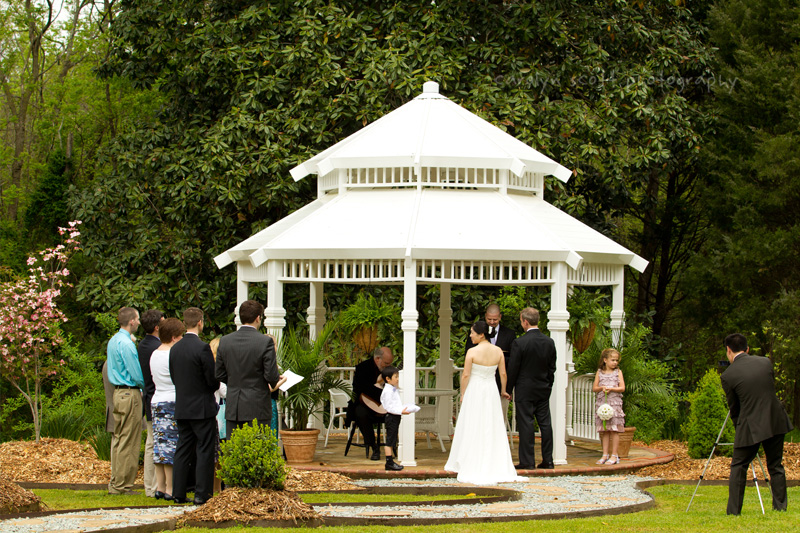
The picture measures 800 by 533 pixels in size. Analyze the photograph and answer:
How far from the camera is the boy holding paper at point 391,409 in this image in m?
11.3

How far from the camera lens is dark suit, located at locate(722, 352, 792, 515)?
28.7ft

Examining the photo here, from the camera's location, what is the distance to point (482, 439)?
1091 centimetres

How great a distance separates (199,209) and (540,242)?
27.1ft

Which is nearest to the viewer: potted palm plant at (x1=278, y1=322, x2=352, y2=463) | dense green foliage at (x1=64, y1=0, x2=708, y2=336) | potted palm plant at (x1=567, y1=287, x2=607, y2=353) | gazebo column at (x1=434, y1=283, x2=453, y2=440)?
potted palm plant at (x1=278, y1=322, x2=352, y2=463)

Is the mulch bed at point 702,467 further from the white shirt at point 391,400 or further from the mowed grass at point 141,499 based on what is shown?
the mowed grass at point 141,499

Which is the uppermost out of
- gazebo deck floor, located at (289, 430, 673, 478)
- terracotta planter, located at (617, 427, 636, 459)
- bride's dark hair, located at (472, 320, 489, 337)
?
bride's dark hair, located at (472, 320, 489, 337)

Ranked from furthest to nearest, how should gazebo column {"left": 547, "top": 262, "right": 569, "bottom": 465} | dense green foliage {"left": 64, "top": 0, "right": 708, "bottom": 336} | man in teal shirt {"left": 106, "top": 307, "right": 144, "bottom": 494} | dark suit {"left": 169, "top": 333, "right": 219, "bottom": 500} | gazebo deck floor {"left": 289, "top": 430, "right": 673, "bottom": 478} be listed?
1. dense green foliage {"left": 64, "top": 0, "right": 708, "bottom": 336}
2. gazebo column {"left": 547, "top": 262, "right": 569, "bottom": 465}
3. gazebo deck floor {"left": 289, "top": 430, "right": 673, "bottom": 478}
4. man in teal shirt {"left": 106, "top": 307, "right": 144, "bottom": 494}
5. dark suit {"left": 169, "top": 333, "right": 219, "bottom": 500}

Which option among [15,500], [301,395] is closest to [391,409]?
[301,395]

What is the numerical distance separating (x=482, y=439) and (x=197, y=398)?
3441mm

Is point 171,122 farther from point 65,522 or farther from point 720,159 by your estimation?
point 65,522

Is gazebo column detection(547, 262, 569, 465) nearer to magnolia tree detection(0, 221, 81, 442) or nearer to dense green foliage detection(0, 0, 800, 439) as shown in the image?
dense green foliage detection(0, 0, 800, 439)

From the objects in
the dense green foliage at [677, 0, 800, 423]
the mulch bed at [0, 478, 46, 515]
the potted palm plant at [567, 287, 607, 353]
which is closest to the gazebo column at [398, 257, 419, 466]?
the potted palm plant at [567, 287, 607, 353]

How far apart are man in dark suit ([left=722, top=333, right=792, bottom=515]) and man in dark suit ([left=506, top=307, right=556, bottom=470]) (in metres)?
2.76

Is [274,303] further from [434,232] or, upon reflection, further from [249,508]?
[249,508]
